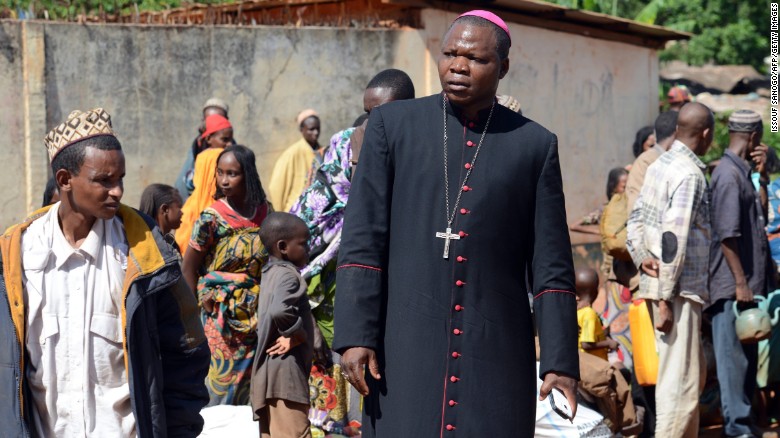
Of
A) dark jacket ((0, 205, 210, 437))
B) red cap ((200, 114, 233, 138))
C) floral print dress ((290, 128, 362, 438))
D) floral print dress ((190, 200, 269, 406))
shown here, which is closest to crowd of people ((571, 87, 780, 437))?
floral print dress ((290, 128, 362, 438))

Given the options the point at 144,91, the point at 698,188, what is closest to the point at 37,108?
the point at 144,91

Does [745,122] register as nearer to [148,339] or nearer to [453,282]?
[453,282]

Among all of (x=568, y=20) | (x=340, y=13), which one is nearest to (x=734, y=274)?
(x=340, y=13)

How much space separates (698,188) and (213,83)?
5082mm

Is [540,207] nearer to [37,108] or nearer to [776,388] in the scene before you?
[776,388]

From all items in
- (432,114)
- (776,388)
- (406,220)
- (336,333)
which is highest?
(432,114)

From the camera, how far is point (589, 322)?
25.4ft

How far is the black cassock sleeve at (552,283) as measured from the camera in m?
4.04

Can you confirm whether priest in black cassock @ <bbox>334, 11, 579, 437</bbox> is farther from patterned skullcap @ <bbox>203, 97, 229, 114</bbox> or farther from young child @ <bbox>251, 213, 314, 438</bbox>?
patterned skullcap @ <bbox>203, 97, 229, 114</bbox>

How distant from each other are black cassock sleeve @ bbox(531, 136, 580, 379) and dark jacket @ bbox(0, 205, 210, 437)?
48.5 inches

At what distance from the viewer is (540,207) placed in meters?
4.09

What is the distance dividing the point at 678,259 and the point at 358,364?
3778mm

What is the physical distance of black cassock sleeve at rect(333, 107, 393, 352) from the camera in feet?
13.1

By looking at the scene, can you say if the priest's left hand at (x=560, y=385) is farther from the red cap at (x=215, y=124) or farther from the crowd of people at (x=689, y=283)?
the red cap at (x=215, y=124)
